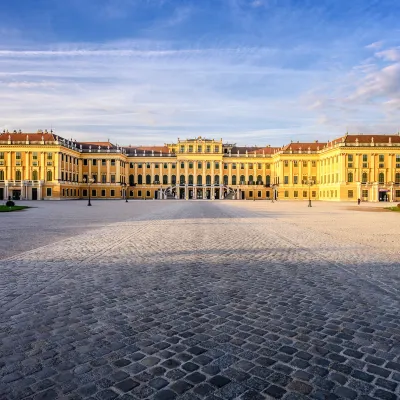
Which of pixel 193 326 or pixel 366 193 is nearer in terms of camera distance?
pixel 193 326

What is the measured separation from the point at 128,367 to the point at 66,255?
22.3ft

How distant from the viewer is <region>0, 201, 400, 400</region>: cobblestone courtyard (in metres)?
3.47

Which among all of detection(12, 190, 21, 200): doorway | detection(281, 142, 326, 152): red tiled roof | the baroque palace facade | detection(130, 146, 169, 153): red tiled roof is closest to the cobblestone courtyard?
the baroque palace facade

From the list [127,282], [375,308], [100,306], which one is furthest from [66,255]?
[375,308]

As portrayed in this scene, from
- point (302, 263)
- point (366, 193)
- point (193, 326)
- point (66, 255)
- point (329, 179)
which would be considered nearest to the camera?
point (193, 326)

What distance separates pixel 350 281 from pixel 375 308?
168 centimetres

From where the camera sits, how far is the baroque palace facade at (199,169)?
258 feet

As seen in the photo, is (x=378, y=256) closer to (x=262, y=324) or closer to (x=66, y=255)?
(x=262, y=324)

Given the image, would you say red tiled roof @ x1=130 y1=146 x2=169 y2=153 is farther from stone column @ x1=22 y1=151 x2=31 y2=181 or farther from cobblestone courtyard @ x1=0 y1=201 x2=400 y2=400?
cobblestone courtyard @ x1=0 y1=201 x2=400 y2=400

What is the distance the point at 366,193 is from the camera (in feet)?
262

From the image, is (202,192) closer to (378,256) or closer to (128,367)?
(378,256)

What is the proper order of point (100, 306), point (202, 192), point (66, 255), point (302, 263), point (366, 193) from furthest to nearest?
point (202, 192), point (366, 193), point (66, 255), point (302, 263), point (100, 306)

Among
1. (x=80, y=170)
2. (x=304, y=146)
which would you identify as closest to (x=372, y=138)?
(x=304, y=146)

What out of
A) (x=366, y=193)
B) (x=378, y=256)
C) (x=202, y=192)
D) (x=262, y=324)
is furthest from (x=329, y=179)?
(x=262, y=324)
